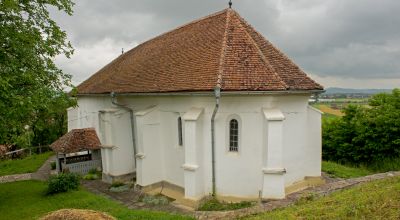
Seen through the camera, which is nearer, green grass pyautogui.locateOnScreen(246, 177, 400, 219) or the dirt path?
green grass pyautogui.locateOnScreen(246, 177, 400, 219)

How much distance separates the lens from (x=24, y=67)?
1300 centimetres

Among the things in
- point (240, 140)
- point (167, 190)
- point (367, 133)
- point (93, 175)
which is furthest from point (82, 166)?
point (367, 133)

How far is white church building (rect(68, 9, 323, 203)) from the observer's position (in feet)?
44.7

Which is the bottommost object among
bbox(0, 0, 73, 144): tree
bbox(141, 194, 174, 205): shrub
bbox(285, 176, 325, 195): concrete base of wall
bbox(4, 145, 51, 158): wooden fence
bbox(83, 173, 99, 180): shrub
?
bbox(4, 145, 51, 158): wooden fence

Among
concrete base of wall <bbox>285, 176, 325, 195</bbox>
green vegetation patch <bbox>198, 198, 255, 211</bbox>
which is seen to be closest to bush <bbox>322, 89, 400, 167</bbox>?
concrete base of wall <bbox>285, 176, 325, 195</bbox>

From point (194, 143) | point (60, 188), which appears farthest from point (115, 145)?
point (194, 143)

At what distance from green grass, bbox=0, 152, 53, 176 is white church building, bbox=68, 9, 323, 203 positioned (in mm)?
11681

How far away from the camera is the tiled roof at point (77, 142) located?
20531mm

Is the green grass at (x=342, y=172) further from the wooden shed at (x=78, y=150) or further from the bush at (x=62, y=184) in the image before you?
the wooden shed at (x=78, y=150)

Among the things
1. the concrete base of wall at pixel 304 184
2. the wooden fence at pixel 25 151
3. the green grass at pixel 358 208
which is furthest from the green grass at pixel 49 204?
the wooden fence at pixel 25 151

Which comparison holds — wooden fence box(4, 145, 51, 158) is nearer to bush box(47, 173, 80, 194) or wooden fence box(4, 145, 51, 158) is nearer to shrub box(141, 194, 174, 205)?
bush box(47, 173, 80, 194)

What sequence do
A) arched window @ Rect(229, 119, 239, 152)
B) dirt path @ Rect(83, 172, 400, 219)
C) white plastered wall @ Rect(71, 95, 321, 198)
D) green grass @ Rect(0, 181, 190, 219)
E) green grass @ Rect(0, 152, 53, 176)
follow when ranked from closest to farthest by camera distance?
dirt path @ Rect(83, 172, 400, 219) < green grass @ Rect(0, 181, 190, 219) < white plastered wall @ Rect(71, 95, 321, 198) < arched window @ Rect(229, 119, 239, 152) < green grass @ Rect(0, 152, 53, 176)

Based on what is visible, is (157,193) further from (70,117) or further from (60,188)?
(70,117)

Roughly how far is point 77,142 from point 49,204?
6.54 m
